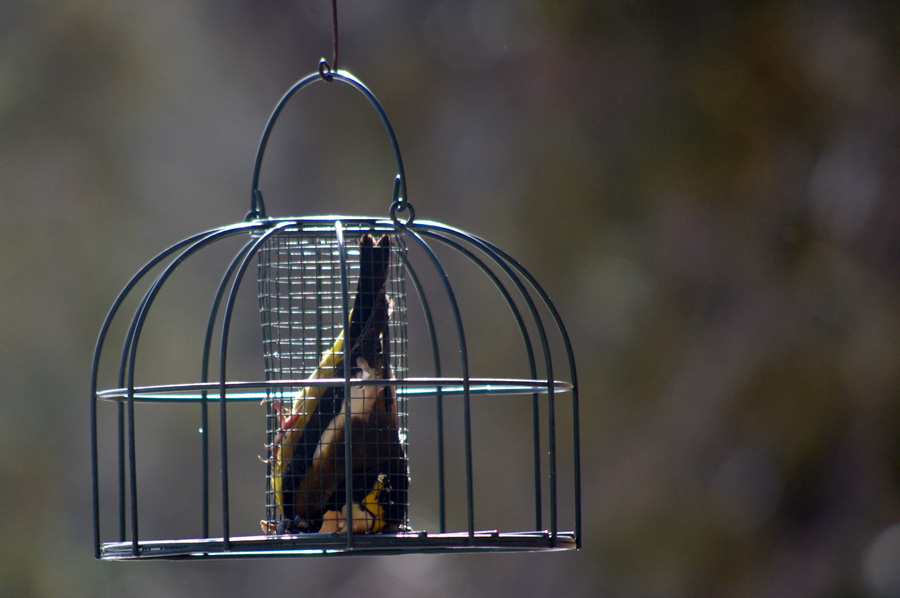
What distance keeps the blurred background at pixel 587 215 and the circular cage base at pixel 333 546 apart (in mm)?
3645

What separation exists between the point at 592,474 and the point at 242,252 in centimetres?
366

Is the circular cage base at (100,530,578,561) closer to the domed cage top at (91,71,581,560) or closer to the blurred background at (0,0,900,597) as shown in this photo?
the domed cage top at (91,71,581,560)

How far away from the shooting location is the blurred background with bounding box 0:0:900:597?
5.17 meters

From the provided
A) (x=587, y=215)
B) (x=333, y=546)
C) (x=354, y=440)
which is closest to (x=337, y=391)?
(x=354, y=440)

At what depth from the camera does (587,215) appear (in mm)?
5742

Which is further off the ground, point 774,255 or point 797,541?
point 774,255

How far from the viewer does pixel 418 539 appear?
1.81 metres

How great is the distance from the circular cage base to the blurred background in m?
3.64

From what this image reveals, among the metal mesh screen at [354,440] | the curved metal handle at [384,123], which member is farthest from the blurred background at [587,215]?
the curved metal handle at [384,123]

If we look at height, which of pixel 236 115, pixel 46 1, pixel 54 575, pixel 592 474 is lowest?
pixel 54 575

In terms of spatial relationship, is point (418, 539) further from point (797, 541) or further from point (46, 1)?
point (46, 1)

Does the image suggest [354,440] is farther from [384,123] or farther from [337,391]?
[384,123]

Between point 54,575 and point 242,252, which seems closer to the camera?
point 242,252

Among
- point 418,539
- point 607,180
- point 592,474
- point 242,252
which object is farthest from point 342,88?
point 418,539
